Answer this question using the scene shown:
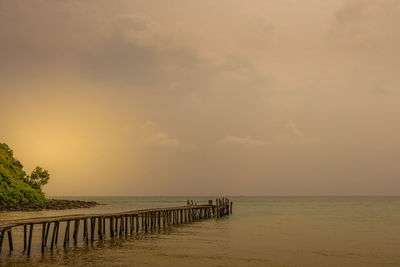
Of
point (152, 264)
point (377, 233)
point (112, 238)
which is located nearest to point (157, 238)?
point (112, 238)

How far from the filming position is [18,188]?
6081cm

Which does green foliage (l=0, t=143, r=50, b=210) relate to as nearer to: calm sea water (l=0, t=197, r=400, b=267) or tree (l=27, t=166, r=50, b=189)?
tree (l=27, t=166, r=50, b=189)

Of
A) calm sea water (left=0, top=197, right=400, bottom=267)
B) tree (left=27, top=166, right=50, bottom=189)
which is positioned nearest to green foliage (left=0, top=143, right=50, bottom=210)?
tree (left=27, top=166, right=50, bottom=189)

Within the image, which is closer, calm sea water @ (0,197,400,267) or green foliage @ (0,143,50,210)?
calm sea water @ (0,197,400,267)

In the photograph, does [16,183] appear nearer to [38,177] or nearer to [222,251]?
[38,177]

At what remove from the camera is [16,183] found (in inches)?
2405

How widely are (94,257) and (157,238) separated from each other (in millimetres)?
8405

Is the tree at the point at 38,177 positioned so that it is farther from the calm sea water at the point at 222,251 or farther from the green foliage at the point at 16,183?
the calm sea water at the point at 222,251

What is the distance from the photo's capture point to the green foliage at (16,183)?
57.2 meters

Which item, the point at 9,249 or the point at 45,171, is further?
the point at 45,171

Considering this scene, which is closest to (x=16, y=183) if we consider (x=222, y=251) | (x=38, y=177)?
(x=38, y=177)

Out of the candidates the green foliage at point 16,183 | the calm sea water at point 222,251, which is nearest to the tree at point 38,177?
the green foliage at point 16,183

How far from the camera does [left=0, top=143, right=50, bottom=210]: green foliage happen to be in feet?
188

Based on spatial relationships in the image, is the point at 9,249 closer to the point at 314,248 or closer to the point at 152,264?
the point at 152,264
